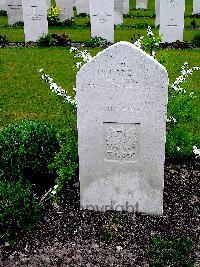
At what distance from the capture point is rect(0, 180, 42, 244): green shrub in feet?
14.5

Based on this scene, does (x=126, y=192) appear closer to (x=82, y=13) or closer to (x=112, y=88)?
(x=112, y=88)

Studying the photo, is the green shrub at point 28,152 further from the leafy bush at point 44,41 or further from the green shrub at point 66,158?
the leafy bush at point 44,41

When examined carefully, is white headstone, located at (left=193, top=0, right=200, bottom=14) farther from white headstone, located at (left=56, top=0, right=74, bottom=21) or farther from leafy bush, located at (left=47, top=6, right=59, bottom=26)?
leafy bush, located at (left=47, top=6, right=59, bottom=26)

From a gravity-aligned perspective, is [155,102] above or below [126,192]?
above

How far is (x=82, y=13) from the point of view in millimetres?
19734

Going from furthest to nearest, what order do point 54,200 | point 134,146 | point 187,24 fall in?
point 187,24, point 54,200, point 134,146

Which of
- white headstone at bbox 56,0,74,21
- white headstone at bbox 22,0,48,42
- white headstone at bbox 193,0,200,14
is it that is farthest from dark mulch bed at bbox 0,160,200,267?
white headstone at bbox 193,0,200,14

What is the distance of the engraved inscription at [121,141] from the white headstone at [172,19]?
9.90 metres

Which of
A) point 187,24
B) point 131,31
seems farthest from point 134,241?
point 187,24

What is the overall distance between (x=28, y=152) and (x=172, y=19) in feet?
32.6

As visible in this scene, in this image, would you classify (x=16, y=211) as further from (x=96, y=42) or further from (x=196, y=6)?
(x=196, y=6)

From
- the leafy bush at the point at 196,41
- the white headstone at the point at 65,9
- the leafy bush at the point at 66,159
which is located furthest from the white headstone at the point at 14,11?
the leafy bush at the point at 66,159

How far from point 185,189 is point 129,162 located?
100 cm

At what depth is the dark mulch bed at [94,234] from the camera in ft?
13.9
